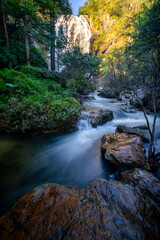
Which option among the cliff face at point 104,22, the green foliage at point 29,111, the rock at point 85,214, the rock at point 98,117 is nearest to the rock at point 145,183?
the rock at point 85,214

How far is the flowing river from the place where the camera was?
2375mm

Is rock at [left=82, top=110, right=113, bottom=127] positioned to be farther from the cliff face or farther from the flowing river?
the cliff face

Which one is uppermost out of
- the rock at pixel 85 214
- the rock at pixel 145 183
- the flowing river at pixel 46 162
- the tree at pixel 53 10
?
the tree at pixel 53 10

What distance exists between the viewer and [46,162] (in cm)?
321

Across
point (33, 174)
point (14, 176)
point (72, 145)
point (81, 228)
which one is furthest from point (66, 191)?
point (72, 145)

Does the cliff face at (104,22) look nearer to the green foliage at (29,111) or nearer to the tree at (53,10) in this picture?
the tree at (53,10)

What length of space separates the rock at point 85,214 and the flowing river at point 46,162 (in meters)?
1.10

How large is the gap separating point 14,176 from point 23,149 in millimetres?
1160

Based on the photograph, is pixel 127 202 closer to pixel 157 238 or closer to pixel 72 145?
pixel 157 238

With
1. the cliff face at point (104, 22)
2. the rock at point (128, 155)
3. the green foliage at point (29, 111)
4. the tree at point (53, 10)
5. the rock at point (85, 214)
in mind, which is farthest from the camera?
the cliff face at point (104, 22)

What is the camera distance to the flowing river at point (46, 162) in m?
2.38

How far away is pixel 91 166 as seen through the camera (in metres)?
3.15

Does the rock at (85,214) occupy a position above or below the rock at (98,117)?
below

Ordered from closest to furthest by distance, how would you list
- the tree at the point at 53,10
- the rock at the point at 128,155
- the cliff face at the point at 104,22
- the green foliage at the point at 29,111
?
1. the rock at the point at 128,155
2. the green foliage at the point at 29,111
3. the tree at the point at 53,10
4. the cliff face at the point at 104,22
